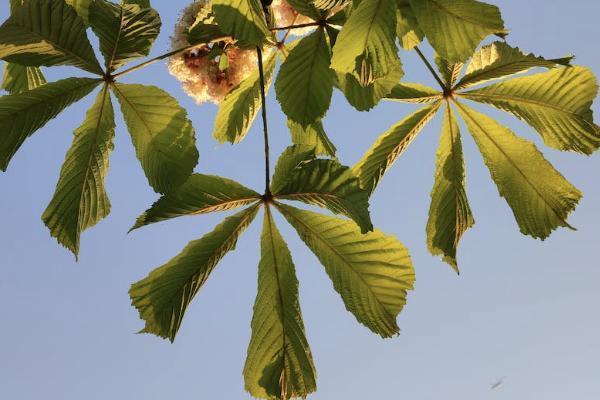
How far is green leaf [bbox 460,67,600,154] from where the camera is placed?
212cm

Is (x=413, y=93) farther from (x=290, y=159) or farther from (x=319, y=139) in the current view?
(x=290, y=159)

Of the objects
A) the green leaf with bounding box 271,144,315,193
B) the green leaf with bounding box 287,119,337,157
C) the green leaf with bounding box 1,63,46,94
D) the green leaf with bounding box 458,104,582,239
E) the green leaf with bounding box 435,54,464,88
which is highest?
the green leaf with bounding box 1,63,46,94

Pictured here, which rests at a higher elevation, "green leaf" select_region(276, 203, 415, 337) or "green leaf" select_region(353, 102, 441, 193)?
"green leaf" select_region(353, 102, 441, 193)

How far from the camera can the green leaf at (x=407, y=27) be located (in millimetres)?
1678

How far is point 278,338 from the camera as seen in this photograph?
1976 mm

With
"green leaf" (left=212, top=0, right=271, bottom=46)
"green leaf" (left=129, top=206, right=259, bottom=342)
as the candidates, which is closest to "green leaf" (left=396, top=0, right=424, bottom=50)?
"green leaf" (left=212, top=0, right=271, bottom=46)

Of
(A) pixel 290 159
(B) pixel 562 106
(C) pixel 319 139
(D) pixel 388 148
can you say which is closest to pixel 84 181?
(A) pixel 290 159

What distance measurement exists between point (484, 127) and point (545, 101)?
0.20m

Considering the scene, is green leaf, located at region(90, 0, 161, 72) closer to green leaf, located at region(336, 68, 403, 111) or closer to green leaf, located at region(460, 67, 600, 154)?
green leaf, located at region(336, 68, 403, 111)

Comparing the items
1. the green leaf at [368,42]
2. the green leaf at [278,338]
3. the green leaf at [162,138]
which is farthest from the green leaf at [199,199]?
the green leaf at [368,42]

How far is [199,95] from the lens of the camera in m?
2.30

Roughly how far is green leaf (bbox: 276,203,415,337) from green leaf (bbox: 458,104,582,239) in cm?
43

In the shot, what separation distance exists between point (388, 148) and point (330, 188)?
0.41 metres

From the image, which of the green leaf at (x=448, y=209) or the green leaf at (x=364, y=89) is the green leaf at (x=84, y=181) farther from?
the green leaf at (x=448, y=209)
